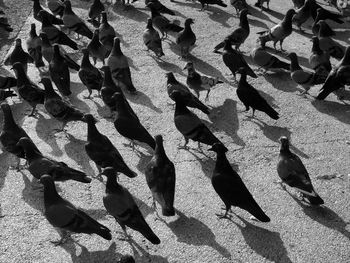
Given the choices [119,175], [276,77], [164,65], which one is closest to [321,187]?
[119,175]

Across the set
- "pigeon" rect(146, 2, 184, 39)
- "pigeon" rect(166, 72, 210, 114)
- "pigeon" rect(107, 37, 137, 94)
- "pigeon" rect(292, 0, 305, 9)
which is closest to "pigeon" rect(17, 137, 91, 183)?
"pigeon" rect(166, 72, 210, 114)

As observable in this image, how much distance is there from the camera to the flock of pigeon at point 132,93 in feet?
25.5

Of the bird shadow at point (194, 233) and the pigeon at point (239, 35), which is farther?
the pigeon at point (239, 35)

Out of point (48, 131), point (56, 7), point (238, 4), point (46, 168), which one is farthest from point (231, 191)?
point (56, 7)

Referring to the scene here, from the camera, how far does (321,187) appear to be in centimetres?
882

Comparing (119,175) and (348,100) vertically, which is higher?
(348,100)

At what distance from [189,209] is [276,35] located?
6462mm

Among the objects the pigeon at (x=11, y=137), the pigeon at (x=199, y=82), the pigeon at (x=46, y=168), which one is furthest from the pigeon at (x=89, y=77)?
the pigeon at (x=46, y=168)

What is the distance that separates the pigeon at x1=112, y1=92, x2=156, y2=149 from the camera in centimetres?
947

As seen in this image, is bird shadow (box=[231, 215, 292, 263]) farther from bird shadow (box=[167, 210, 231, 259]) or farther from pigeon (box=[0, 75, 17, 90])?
pigeon (box=[0, 75, 17, 90])

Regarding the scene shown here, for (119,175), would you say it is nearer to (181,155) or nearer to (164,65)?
(181,155)

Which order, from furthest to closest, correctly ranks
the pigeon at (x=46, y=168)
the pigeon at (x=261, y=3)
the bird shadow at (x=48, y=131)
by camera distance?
1. the pigeon at (x=261, y=3)
2. the bird shadow at (x=48, y=131)
3. the pigeon at (x=46, y=168)

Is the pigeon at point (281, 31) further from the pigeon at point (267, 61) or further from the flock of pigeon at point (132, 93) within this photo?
the pigeon at point (267, 61)

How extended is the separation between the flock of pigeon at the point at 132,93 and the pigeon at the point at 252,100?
0.06 ft
